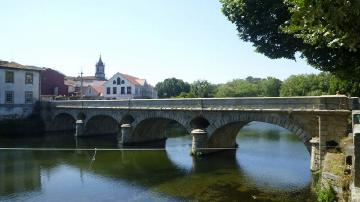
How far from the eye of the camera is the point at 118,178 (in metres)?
24.3

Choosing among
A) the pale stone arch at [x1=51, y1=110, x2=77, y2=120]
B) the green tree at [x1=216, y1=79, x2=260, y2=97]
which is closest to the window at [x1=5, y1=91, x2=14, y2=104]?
the pale stone arch at [x1=51, y1=110, x2=77, y2=120]

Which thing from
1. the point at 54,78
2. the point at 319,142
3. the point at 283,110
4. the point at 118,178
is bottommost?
the point at 118,178

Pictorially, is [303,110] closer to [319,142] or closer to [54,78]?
[319,142]

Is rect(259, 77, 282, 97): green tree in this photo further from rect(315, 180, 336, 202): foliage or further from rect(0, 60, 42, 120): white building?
rect(315, 180, 336, 202): foliage

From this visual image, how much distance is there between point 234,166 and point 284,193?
7.40m

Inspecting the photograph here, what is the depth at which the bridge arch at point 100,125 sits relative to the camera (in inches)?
1844

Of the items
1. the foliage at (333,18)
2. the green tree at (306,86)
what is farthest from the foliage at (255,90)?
the foliage at (333,18)

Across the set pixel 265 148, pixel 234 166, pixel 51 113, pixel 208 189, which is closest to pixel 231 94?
pixel 51 113

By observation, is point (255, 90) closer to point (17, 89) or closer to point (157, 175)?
point (17, 89)

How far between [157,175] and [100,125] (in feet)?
87.8

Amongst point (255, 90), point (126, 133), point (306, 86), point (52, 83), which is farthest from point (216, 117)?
point (255, 90)

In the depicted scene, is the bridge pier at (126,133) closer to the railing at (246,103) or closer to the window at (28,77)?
the railing at (246,103)

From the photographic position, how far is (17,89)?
2035 inches

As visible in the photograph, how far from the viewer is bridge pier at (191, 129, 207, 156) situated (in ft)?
98.5
